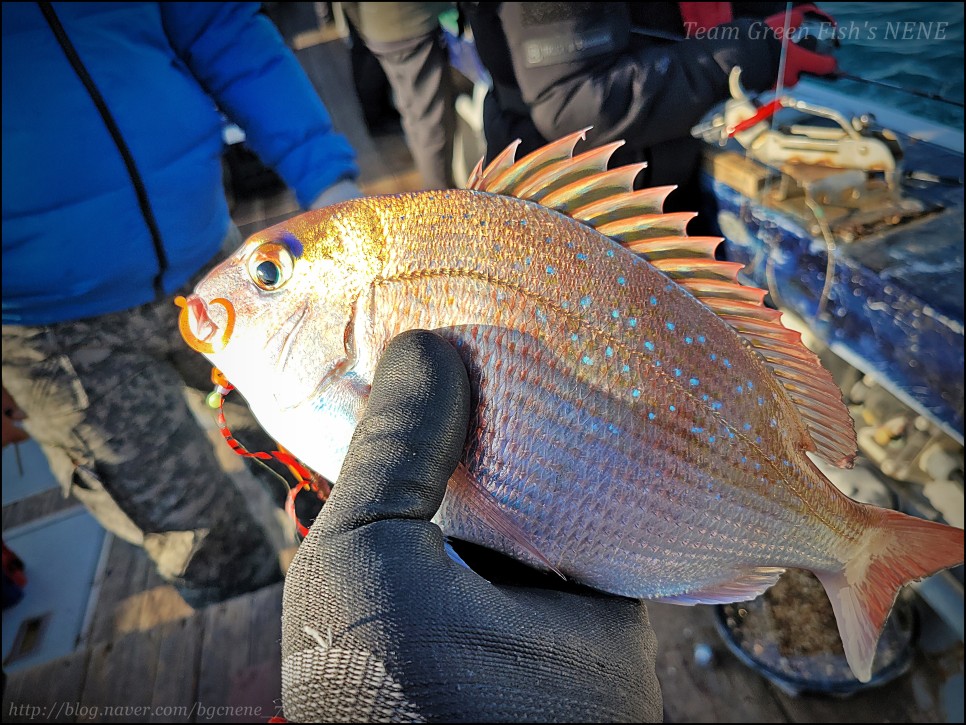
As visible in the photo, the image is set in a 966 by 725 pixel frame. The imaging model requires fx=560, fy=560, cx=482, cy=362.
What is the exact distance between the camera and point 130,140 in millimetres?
1359

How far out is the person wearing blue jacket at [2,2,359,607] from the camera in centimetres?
128

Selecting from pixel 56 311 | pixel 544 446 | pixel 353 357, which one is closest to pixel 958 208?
pixel 544 446

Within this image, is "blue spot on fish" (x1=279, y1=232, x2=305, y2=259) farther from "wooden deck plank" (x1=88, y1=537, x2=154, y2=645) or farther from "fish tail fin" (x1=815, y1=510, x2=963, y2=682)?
"wooden deck plank" (x1=88, y1=537, x2=154, y2=645)

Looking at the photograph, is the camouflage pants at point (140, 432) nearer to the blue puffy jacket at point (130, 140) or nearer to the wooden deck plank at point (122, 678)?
the blue puffy jacket at point (130, 140)

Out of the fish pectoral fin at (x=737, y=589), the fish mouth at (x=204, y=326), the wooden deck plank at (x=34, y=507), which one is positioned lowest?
the wooden deck plank at (x=34, y=507)

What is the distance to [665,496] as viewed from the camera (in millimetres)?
887

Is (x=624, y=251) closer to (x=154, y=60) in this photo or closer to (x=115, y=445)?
(x=154, y=60)

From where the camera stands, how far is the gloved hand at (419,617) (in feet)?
2.01

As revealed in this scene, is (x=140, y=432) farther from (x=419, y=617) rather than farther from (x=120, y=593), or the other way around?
(x=419, y=617)

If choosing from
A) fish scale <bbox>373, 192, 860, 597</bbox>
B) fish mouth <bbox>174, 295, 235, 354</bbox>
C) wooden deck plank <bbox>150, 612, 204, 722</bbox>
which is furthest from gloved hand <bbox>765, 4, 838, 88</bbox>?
wooden deck plank <bbox>150, 612, 204, 722</bbox>

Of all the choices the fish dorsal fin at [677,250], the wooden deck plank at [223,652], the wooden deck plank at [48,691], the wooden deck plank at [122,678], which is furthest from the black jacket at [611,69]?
the wooden deck plank at [48,691]

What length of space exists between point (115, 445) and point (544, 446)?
135 cm

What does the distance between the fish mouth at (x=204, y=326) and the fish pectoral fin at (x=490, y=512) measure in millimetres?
457

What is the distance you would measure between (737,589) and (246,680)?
154 cm
